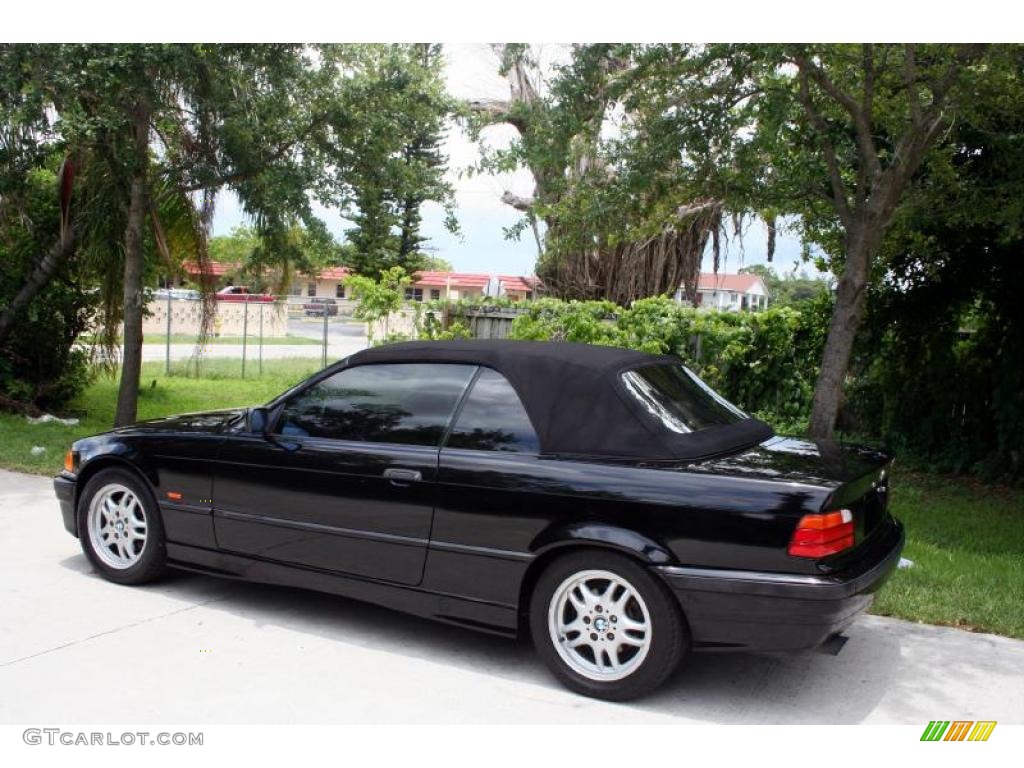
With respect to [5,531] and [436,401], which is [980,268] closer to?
[436,401]

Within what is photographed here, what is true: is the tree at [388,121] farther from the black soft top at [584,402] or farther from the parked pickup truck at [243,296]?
the black soft top at [584,402]

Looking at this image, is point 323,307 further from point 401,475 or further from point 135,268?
point 401,475

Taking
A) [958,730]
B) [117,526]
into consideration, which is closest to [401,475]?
[117,526]

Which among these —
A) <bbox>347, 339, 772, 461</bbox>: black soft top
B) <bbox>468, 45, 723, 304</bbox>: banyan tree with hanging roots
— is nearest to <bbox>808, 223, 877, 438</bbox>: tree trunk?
<bbox>468, 45, 723, 304</bbox>: banyan tree with hanging roots

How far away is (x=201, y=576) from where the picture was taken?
18.4ft

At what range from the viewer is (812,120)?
6848 millimetres

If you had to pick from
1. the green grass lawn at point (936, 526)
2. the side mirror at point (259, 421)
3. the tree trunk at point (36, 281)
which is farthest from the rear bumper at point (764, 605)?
the tree trunk at point (36, 281)

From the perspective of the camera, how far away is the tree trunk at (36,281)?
12016 millimetres

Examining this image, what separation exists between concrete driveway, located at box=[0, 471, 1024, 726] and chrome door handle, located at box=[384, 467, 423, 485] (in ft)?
2.72


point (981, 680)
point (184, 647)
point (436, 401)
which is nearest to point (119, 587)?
point (184, 647)

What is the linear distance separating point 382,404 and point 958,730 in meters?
2.93

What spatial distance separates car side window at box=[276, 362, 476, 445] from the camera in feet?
15.0

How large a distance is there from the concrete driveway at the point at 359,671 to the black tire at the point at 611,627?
0.09 metres

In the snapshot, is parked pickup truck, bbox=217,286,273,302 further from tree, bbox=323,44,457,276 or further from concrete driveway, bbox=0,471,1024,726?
concrete driveway, bbox=0,471,1024,726
